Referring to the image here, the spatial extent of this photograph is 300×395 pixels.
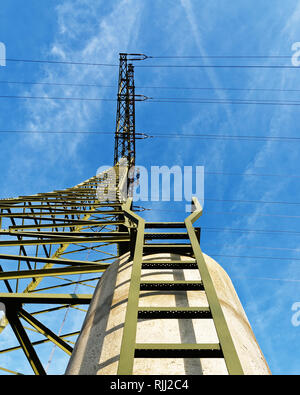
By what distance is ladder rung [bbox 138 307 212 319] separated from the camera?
2592 millimetres

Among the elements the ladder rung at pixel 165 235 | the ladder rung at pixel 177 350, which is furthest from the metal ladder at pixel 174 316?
the ladder rung at pixel 165 235

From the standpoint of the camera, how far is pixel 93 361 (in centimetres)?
269

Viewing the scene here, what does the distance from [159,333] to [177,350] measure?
1.84ft

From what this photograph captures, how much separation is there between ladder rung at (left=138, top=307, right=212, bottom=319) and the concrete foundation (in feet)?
0.66

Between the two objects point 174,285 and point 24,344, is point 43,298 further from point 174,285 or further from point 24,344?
point 174,285

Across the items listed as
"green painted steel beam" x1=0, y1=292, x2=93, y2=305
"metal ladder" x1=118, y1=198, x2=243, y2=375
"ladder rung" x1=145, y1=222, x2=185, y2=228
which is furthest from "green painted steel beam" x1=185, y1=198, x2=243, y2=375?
"green painted steel beam" x1=0, y1=292, x2=93, y2=305

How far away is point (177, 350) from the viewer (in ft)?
7.18

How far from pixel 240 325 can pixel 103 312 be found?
1592 mm

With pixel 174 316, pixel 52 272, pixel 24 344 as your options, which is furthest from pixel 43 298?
pixel 174 316

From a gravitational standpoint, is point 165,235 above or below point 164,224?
below
